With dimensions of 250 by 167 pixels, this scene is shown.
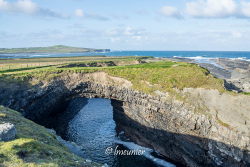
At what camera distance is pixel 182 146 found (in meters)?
38.8

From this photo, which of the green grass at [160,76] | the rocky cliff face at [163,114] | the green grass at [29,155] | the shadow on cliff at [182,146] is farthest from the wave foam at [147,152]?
the green grass at [29,155]

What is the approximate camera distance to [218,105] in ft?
114

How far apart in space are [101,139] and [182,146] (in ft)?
56.6

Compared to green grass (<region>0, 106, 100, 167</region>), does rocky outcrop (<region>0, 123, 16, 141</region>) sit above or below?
above

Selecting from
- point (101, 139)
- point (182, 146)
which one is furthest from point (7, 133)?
point (182, 146)

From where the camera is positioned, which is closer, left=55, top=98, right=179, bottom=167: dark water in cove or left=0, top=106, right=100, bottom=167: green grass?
left=0, top=106, right=100, bottom=167: green grass

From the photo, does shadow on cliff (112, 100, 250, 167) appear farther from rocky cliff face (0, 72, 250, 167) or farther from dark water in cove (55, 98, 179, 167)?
dark water in cove (55, 98, 179, 167)

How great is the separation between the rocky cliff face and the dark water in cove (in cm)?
249

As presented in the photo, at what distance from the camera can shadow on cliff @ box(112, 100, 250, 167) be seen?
33.0m

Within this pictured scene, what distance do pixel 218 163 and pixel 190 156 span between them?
16.3ft

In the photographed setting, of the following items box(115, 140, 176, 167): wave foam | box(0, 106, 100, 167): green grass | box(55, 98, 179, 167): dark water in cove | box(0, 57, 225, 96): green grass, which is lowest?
box(115, 140, 176, 167): wave foam

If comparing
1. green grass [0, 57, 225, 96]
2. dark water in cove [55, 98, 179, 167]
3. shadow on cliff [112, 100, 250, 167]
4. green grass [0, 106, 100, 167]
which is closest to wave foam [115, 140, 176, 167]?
dark water in cove [55, 98, 179, 167]

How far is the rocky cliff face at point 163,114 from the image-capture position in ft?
107

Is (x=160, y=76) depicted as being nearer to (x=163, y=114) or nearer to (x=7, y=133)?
(x=163, y=114)
